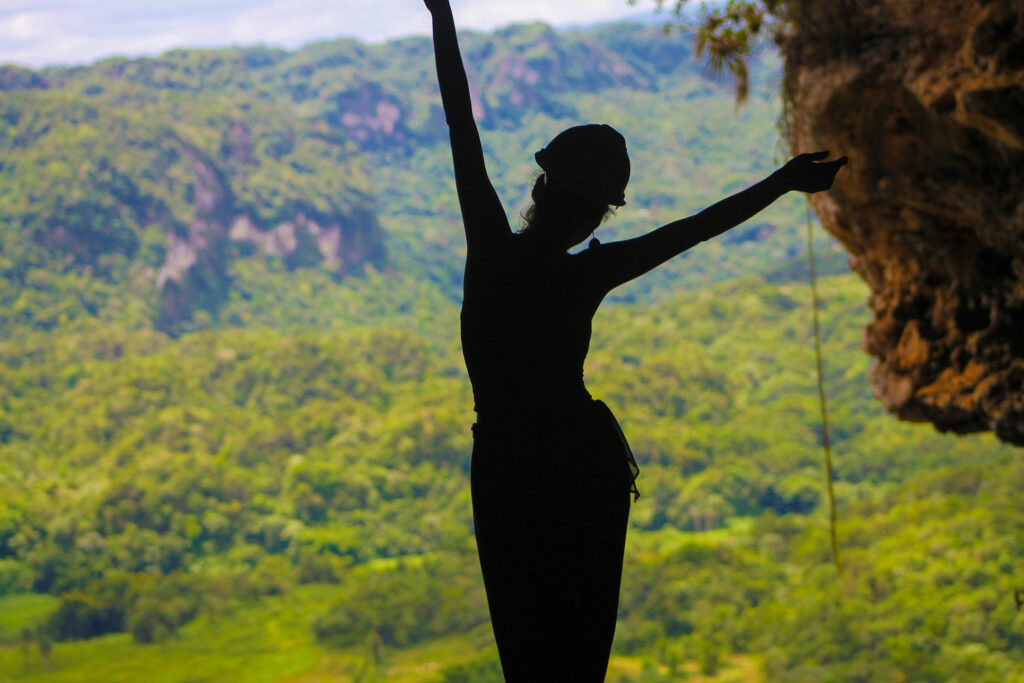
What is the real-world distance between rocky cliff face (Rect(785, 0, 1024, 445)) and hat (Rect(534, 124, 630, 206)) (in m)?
1.66

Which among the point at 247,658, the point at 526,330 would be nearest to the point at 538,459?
the point at 526,330

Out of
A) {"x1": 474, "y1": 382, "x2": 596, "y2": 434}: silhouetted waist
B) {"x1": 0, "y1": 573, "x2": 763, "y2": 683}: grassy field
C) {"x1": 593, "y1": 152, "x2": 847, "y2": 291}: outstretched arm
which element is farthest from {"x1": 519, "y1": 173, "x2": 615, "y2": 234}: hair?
{"x1": 0, "y1": 573, "x2": 763, "y2": 683}: grassy field

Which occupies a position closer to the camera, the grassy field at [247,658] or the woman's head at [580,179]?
the woman's head at [580,179]

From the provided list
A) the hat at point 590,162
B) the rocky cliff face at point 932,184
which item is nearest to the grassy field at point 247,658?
the rocky cliff face at point 932,184

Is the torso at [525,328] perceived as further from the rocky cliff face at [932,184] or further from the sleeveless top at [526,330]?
the rocky cliff face at [932,184]

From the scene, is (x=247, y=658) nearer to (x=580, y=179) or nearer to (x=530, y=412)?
(x=530, y=412)

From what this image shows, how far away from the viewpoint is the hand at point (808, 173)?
5.75ft

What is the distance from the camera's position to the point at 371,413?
4634 centimetres

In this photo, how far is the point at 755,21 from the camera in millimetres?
4195

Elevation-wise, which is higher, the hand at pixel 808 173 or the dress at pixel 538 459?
the hand at pixel 808 173

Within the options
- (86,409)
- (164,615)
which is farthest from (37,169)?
(164,615)

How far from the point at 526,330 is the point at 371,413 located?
4518 centimetres

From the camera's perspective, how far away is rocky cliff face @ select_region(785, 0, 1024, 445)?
10.2 ft

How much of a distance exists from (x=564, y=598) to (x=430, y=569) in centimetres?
3289
